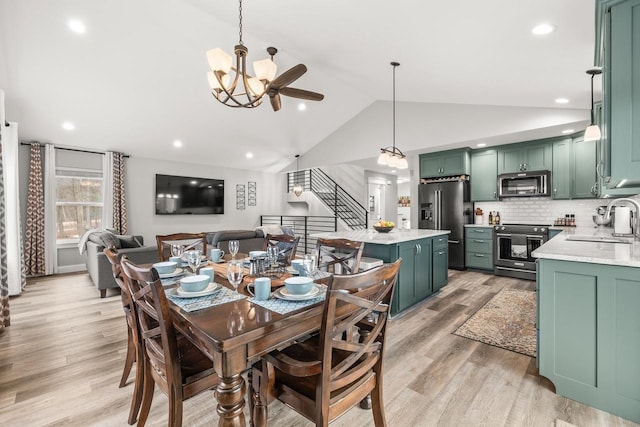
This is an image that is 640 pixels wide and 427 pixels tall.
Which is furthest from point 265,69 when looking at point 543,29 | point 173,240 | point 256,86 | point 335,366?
point 335,366

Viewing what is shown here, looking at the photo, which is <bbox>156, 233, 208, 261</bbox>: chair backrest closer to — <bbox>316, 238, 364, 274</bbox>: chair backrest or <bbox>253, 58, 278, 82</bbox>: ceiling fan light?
<bbox>316, 238, 364, 274</bbox>: chair backrest

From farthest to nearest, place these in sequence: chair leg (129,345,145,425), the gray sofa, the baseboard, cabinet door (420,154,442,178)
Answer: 1. cabinet door (420,154,442,178)
2. the baseboard
3. the gray sofa
4. chair leg (129,345,145,425)

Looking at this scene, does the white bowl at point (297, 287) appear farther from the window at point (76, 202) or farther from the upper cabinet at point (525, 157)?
the window at point (76, 202)

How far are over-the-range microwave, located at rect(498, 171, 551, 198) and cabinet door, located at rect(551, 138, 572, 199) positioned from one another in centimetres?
9

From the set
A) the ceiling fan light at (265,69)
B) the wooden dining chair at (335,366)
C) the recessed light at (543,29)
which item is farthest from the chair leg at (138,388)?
the recessed light at (543,29)

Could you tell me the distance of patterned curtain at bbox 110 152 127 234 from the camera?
6.17 meters

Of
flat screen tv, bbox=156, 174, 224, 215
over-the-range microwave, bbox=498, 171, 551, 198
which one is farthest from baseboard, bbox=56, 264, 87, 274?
over-the-range microwave, bbox=498, 171, 551, 198

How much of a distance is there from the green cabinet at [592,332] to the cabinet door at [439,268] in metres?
1.89

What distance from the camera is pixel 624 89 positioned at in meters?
Result: 1.59

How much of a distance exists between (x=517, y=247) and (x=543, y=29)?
3.62 metres

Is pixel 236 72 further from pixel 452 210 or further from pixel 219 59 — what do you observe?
pixel 452 210

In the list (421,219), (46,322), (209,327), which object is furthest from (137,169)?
(209,327)

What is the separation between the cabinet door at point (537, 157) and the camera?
4867mm

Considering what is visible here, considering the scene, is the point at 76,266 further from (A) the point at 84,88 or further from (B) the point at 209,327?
(B) the point at 209,327
